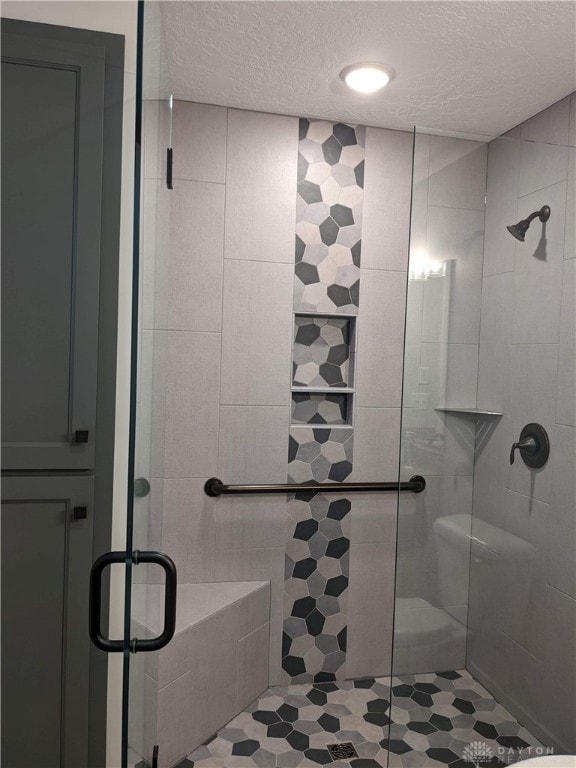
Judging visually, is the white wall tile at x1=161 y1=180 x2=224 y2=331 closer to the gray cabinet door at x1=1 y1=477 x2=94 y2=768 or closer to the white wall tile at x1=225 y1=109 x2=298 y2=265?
the white wall tile at x1=225 y1=109 x2=298 y2=265

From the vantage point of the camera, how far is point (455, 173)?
1.60 m

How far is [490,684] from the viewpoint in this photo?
1.62 meters

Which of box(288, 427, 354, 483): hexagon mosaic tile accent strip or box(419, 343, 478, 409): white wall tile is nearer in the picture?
box(419, 343, 478, 409): white wall tile

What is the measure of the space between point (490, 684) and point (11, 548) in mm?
1373

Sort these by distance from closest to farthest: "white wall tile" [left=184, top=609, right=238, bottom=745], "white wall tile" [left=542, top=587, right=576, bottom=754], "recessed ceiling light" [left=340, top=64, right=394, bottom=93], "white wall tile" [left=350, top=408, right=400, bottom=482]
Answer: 1. "white wall tile" [left=542, top=587, right=576, bottom=754]
2. "recessed ceiling light" [left=340, top=64, right=394, bottom=93]
3. "white wall tile" [left=184, top=609, right=238, bottom=745]
4. "white wall tile" [left=350, top=408, right=400, bottom=482]

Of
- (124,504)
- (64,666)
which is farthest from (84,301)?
(64,666)

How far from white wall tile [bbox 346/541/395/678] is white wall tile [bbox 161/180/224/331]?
3.98ft

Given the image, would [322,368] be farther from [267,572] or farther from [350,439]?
[267,572]

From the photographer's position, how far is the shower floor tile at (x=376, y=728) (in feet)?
5.24

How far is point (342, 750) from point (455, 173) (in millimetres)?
1964

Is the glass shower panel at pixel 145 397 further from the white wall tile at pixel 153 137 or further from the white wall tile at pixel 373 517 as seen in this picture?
the white wall tile at pixel 373 517

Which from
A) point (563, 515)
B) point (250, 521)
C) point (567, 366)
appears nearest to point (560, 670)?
point (563, 515)

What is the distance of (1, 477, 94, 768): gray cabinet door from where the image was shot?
1496 mm

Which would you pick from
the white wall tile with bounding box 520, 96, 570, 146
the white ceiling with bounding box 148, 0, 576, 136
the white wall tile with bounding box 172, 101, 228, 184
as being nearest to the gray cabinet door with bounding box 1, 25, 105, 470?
the white ceiling with bounding box 148, 0, 576, 136
